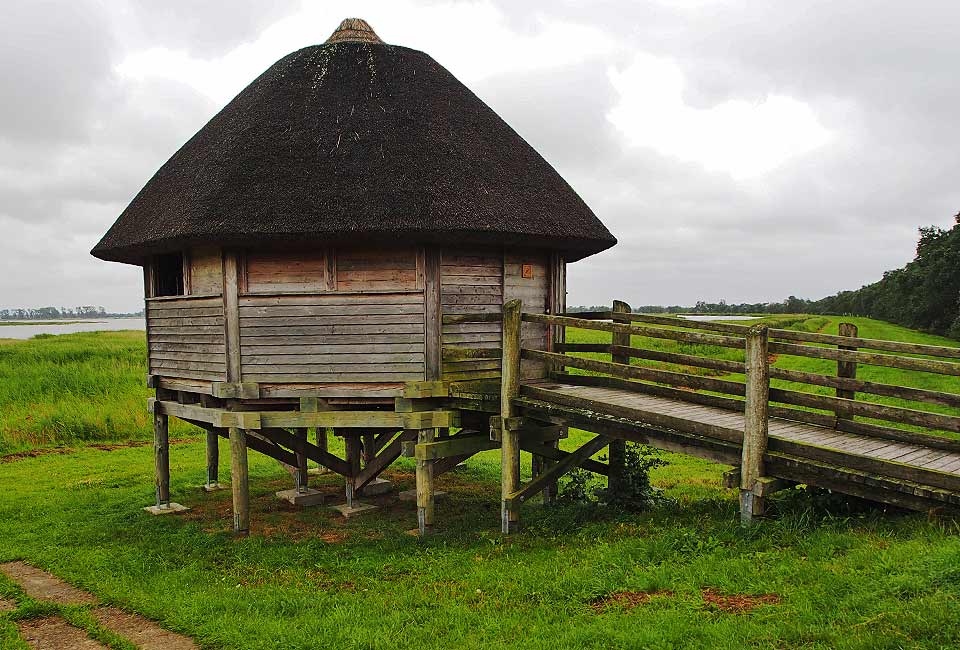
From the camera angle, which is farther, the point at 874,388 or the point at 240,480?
the point at 240,480

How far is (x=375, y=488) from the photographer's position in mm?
13516

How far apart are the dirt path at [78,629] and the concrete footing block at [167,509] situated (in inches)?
141

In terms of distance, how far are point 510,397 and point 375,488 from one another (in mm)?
5120

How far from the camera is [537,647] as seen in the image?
5.61m

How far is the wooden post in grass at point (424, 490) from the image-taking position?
1016 centimetres

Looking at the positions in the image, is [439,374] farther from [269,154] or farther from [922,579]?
[922,579]

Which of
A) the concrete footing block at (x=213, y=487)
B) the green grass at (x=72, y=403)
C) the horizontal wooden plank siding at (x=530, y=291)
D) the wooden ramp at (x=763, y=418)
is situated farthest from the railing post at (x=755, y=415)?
the green grass at (x=72, y=403)

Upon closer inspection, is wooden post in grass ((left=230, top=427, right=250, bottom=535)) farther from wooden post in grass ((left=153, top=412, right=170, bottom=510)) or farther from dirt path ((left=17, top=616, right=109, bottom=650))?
dirt path ((left=17, top=616, right=109, bottom=650))

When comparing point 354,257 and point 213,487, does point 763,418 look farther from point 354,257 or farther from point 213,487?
point 213,487

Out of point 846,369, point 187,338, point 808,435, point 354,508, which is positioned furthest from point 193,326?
point 846,369

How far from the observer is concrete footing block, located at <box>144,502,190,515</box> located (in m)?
12.3

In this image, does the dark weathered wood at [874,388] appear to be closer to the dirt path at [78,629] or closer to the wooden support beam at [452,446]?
the wooden support beam at [452,446]

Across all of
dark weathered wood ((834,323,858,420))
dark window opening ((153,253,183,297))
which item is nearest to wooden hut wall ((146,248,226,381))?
dark window opening ((153,253,183,297))

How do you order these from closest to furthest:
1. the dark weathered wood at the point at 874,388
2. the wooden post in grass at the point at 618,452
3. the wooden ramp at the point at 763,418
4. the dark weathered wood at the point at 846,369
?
the wooden ramp at the point at 763,418, the dark weathered wood at the point at 874,388, the dark weathered wood at the point at 846,369, the wooden post in grass at the point at 618,452
